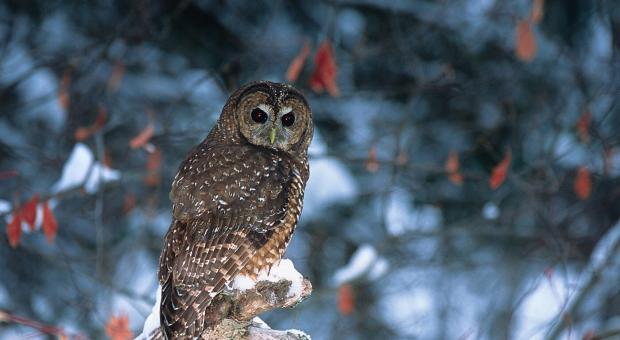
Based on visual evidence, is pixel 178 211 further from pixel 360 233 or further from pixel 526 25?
pixel 360 233

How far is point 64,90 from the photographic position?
8273 mm

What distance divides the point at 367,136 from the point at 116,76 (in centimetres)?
236

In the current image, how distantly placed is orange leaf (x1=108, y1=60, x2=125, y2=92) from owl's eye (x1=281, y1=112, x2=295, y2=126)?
4130mm

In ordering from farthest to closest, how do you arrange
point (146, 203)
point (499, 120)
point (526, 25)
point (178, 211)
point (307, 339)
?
point (499, 120)
point (146, 203)
point (526, 25)
point (178, 211)
point (307, 339)

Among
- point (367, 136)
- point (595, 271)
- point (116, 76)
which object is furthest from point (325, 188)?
point (595, 271)

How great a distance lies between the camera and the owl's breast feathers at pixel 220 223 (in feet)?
13.5

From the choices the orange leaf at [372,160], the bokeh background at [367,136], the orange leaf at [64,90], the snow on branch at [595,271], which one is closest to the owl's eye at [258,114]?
the orange leaf at [372,160]

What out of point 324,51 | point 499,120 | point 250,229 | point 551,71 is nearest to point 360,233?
point 499,120

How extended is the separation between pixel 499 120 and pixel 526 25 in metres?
1.96

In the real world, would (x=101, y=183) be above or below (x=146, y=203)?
below

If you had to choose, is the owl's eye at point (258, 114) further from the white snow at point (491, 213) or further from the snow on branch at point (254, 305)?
the white snow at point (491, 213)

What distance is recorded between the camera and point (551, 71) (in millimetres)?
10055

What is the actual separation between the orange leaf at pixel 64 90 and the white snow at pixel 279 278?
4227mm

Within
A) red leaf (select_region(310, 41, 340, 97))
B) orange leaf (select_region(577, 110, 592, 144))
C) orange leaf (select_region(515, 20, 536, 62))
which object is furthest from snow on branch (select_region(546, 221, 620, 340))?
red leaf (select_region(310, 41, 340, 97))
